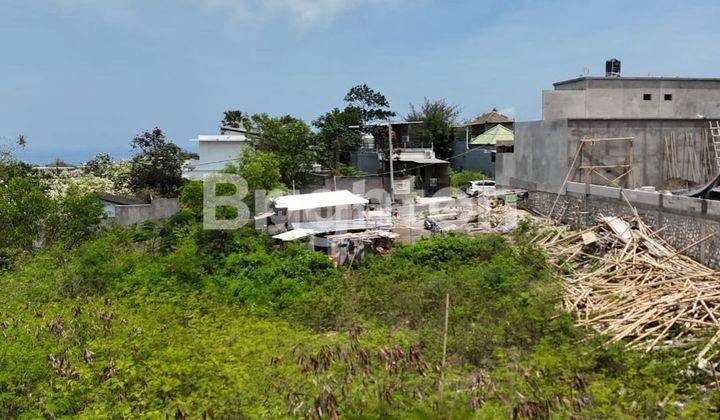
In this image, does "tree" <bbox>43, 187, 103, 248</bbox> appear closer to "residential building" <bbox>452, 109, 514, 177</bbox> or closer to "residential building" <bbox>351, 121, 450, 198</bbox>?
"residential building" <bbox>351, 121, 450, 198</bbox>

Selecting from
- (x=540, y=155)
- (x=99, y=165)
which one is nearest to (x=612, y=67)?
(x=540, y=155)

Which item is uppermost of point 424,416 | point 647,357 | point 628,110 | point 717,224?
point 628,110

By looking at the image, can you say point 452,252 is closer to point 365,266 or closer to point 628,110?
point 365,266

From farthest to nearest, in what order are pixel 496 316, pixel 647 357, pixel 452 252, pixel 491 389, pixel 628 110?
pixel 628 110
pixel 452 252
pixel 496 316
pixel 647 357
pixel 491 389

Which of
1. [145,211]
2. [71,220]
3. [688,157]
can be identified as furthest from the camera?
[145,211]

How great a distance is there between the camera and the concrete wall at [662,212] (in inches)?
446

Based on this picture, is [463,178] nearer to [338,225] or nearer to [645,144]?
[645,144]

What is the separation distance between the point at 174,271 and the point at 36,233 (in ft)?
22.0

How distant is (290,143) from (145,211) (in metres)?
8.30

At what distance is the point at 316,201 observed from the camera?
17.6 metres

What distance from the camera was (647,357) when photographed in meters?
7.80

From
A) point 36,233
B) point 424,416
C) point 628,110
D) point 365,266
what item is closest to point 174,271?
point 365,266

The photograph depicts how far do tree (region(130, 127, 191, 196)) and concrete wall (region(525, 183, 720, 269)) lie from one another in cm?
1969

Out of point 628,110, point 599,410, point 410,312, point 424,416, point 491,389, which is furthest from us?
point 628,110
